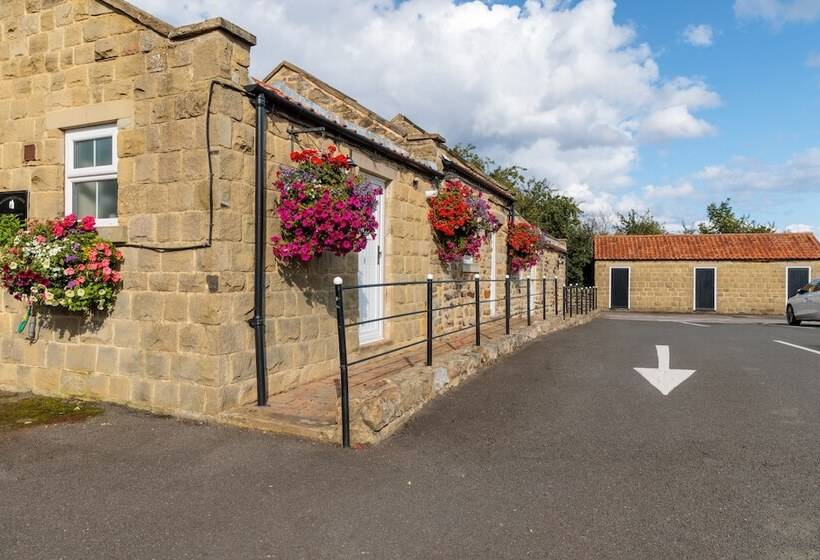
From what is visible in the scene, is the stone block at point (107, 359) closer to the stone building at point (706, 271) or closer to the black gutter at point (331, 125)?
the black gutter at point (331, 125)

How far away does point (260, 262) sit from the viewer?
5188 millimetres

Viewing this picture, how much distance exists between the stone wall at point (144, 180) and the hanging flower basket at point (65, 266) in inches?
6.0

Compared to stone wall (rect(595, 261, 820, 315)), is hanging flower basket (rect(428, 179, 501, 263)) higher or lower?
higher

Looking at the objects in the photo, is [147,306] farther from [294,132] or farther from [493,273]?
[493,273]

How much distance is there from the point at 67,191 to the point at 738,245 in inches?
1146

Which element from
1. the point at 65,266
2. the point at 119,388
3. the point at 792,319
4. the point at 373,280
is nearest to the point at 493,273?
the point at 373,280

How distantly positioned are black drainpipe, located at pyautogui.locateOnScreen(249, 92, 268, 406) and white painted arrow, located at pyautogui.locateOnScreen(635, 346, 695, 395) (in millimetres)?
4270

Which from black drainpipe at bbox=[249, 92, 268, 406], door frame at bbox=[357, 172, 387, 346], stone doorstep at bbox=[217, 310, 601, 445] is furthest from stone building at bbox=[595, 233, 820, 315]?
black drainpipe at bbox=[249, 92, 268, 406]

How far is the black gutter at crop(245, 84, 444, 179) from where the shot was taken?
5.26 metres

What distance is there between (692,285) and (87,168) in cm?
2756

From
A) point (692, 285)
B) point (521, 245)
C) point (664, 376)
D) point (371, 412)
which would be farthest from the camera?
point (692, 285)

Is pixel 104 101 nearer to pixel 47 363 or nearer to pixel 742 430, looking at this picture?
pixel 47 363

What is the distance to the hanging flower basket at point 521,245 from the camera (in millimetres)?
13719

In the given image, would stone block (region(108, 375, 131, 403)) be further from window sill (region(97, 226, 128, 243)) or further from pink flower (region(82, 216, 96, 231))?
pink flower (region(82, 216, 96, 231))
